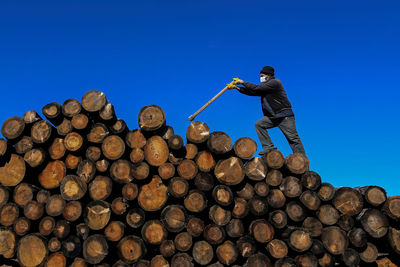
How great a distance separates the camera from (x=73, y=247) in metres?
4.69

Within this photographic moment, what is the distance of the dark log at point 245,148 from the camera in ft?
16.1

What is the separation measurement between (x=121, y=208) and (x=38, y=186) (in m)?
1.64

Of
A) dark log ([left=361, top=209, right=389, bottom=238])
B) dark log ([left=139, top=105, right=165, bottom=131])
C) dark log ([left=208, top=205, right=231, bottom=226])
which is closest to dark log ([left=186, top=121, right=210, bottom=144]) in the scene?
dark log ([left=139, top=105, right=165, bottom=131])

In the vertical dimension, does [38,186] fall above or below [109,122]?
below

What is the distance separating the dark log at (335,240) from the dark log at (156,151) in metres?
2.80

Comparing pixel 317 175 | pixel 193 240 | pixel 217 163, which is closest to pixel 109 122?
pixel 217 163

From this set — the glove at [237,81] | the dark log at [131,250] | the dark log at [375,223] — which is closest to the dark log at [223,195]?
the dark log at [131,250]

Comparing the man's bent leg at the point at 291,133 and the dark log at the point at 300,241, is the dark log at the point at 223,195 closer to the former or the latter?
the dark log at the point at 300,241

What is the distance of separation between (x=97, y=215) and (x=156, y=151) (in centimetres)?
129

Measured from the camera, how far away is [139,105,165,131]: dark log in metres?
4.92

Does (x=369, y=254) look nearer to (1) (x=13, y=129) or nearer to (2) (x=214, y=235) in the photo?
(2) (x=214, y=235)

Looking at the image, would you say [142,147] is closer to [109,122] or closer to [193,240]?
[109,122]

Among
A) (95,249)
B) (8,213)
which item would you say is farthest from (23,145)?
(95,249)

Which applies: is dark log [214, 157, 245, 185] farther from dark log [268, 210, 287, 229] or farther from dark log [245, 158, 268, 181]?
dark log [268, 210, 287, 229]
